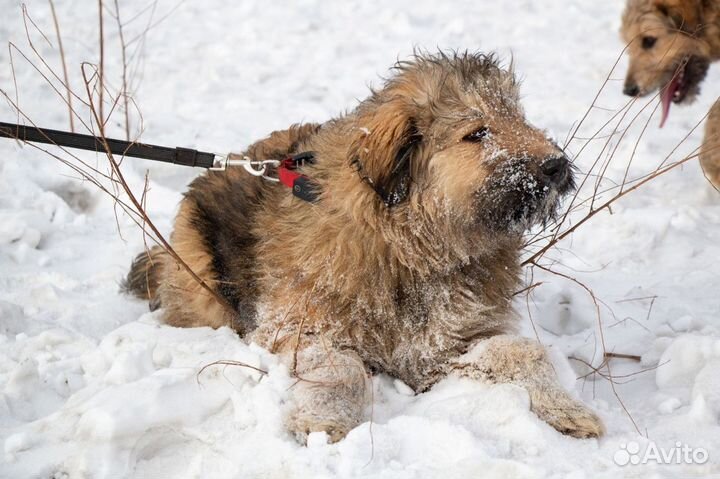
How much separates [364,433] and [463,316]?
0.88 m

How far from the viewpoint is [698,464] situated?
9.02 ft

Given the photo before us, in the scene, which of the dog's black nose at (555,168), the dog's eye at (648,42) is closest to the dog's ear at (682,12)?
the dog's eye at (648,42)

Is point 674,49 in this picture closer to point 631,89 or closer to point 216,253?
point 631,89

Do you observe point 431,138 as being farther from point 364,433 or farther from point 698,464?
point 698,464

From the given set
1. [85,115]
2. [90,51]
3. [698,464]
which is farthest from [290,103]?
[698,464]

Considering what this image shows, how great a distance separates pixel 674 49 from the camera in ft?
21.4

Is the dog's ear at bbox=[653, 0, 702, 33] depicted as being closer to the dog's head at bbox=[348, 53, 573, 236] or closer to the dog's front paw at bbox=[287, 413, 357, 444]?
the dog's head at bbox=[348, 53, 573, 236]

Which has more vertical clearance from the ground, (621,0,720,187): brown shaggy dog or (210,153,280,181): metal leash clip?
(621,0,720,187): brown shaggy dog

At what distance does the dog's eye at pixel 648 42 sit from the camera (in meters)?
6.71

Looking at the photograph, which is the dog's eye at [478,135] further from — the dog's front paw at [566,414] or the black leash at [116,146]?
the black leash at [116,146]

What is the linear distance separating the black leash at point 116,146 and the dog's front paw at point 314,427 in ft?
4.78

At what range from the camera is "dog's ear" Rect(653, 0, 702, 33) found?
616cm

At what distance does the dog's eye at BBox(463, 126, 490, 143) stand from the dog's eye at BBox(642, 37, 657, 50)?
13.8ft

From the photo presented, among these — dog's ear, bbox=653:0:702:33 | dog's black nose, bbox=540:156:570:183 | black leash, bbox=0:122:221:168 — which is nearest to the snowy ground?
black leash, bbox=0:122:221:168
